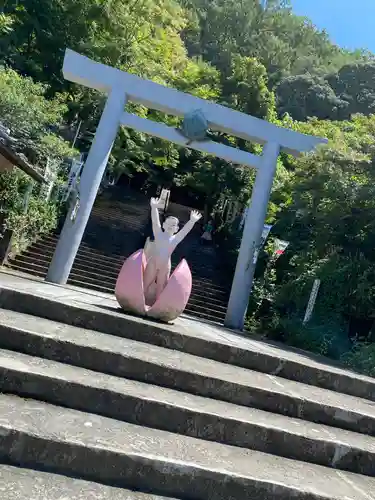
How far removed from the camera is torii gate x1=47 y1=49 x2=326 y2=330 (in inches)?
308

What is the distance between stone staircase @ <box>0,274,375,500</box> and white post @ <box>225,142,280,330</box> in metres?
3.93

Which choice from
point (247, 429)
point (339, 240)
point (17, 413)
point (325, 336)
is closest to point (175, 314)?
point (247, 429)

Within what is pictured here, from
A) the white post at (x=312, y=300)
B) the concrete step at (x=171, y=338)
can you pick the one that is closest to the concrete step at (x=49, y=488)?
the concrete step at (x=171, y=338)

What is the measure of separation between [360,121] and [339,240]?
1005cm

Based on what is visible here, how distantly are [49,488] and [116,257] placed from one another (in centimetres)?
1131

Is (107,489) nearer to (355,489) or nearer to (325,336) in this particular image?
(355,489)

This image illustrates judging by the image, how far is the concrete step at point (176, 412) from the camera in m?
2.98

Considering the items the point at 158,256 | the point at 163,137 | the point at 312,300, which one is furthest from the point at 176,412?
the point at 312,300

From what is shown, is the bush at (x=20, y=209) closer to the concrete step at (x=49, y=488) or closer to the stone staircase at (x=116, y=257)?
the stone staircase at (x=116, y=257)

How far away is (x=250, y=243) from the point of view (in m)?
8.41

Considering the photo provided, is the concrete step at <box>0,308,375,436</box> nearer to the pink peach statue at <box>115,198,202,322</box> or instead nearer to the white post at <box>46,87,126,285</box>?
the pink peach statue at <box>115,198,202,322</box>

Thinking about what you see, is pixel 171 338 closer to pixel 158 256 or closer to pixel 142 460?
pixel 158 256

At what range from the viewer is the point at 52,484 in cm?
235

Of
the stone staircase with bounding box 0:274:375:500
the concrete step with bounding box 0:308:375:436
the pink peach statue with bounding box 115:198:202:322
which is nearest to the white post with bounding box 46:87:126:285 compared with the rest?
the pink peach statue with bounding box 115:198:202:322
